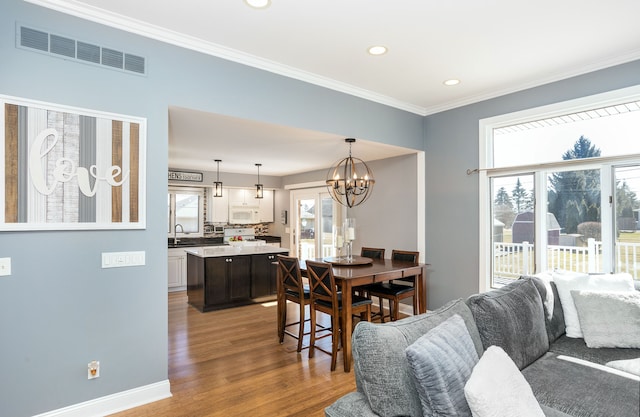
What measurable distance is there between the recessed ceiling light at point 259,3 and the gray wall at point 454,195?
9.83ft

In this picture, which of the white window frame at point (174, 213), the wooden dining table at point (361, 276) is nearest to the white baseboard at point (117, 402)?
the wooden dining table at point (361, 276)

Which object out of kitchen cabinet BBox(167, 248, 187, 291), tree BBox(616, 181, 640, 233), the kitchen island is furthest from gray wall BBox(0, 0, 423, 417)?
kitchen cabinet BBox(167, 248, 187, 291)

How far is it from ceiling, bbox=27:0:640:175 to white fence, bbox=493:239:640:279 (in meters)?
1.76

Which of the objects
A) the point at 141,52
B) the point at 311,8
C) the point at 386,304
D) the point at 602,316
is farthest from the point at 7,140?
the point at 386,304

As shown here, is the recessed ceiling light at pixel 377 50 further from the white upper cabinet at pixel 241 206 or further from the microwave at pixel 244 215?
the microwave at pixel 244 215

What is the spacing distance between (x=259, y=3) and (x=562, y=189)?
344cm

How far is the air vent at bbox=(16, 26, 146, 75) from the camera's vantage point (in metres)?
2.25

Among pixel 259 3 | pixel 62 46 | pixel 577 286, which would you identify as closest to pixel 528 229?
pixel 577 286

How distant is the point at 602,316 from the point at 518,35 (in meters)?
2.22

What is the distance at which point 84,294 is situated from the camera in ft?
7.97

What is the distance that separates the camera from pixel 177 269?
666 cm

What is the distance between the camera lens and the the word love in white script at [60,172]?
2.26m

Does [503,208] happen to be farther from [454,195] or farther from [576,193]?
[576,193]

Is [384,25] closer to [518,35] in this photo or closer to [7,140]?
[518,35]
